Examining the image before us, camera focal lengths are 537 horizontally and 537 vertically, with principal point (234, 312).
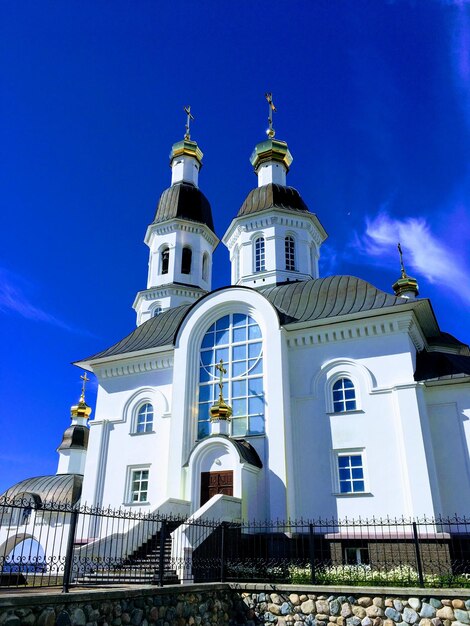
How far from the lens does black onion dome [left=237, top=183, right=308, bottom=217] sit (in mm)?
23312

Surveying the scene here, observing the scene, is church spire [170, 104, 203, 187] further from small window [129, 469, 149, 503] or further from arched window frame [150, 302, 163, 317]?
small window [129, 469, 149, 503]

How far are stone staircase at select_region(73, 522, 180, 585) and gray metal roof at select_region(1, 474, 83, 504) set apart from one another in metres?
11.6

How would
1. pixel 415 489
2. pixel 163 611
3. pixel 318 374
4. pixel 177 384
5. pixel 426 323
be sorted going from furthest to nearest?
pixel 426 323
pixel 177 384
pixel 318 374
pixel 415 489
pixel 163 611

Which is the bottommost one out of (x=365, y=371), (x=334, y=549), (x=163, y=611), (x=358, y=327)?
(x=163, y=611)

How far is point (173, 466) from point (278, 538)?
4093 millimetres

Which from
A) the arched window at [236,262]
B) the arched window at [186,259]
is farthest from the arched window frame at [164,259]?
the arched window at [236,262]

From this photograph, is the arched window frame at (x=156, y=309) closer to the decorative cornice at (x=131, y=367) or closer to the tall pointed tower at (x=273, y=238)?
the tall pointed tower at (x=273, y=238)

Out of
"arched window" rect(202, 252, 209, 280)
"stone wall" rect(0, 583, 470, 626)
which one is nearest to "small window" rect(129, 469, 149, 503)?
"stone wall" rect(0, 583, 470, 626)

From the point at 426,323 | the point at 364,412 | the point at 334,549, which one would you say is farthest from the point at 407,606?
the point at 426,323

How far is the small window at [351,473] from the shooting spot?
14758 millimetres

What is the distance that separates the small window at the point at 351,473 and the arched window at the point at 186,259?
13261mm

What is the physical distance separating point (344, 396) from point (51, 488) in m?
15.7

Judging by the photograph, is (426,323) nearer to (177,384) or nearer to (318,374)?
(318,374)

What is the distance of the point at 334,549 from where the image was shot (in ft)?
45.6
